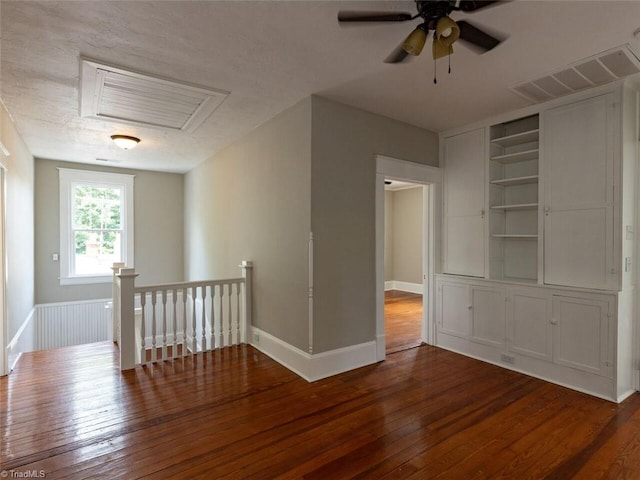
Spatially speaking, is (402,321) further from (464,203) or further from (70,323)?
(70,323)

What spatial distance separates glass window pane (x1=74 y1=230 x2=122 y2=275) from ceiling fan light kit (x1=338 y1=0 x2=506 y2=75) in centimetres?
613

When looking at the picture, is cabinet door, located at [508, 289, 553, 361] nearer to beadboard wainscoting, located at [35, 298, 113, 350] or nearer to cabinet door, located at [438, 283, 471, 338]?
cabinet door, located at [438, 283, 471, 338]

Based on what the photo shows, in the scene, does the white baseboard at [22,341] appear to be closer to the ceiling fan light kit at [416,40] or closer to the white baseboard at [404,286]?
the ceiling fan light kit at [416,40]

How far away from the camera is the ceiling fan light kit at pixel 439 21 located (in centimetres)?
180

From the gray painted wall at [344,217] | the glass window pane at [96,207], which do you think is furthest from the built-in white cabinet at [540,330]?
the glass window pane at [96,207]

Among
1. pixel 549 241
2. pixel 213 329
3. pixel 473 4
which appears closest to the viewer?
pixel 473 4

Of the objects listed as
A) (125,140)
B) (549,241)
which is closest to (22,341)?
(125,140)

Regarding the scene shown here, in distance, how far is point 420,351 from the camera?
13.6ft

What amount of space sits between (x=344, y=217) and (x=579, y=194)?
2188 millimetres

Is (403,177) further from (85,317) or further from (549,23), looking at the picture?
(85,317)

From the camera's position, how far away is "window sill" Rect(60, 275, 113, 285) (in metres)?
5.97

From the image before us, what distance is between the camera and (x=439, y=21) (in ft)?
6.02

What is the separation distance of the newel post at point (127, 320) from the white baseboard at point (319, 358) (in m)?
1.40

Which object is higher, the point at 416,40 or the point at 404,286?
the point at 416,40
